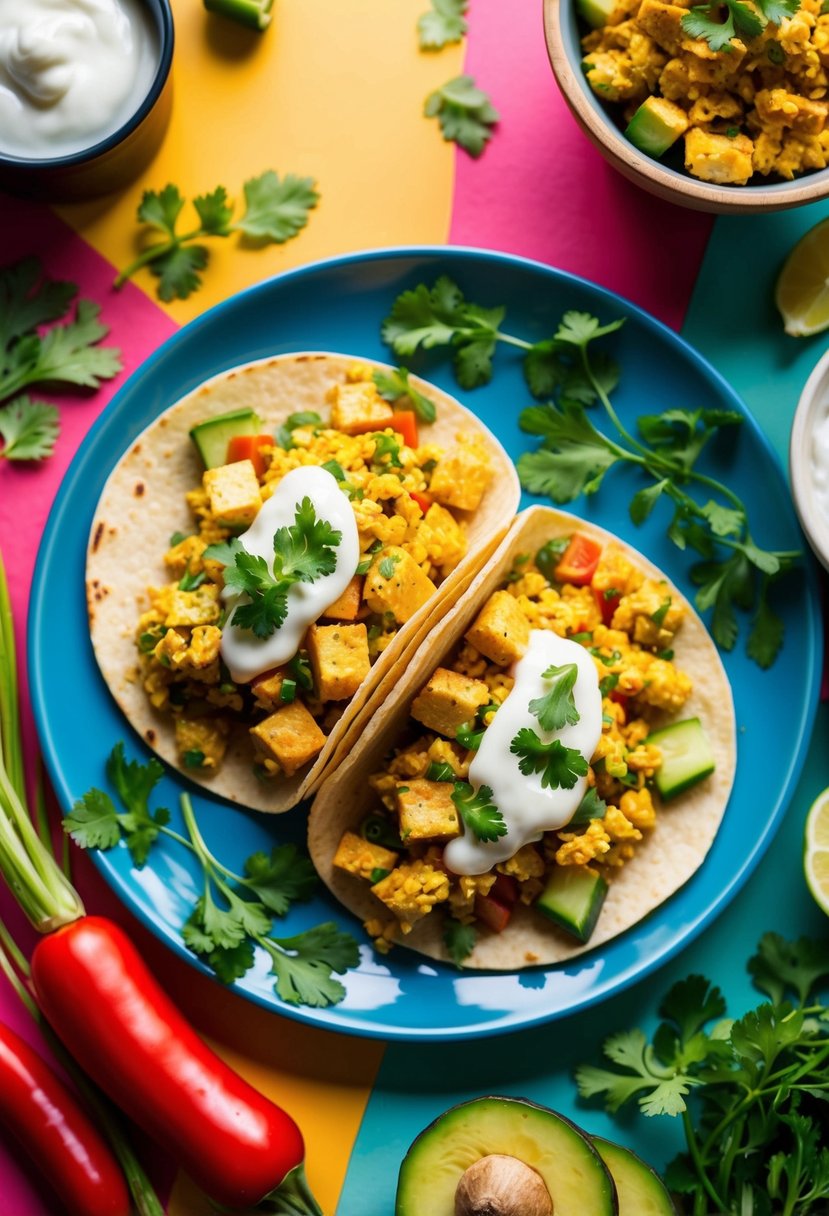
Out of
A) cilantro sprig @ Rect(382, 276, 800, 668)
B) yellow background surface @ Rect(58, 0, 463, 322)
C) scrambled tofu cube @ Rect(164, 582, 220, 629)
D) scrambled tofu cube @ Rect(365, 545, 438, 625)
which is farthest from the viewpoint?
yellow background surface @ Rect(58, 0, 463, 322)

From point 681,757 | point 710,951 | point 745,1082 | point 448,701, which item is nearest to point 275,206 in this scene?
point 448,701

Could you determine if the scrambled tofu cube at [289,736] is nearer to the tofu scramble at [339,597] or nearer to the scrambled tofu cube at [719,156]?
the tofu scramble at [339,597]

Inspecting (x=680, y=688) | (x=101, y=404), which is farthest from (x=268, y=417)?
(x=680, y=688)

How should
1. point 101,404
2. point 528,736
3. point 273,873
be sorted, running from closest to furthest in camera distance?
point 528,736
point 273,873
point 101,404

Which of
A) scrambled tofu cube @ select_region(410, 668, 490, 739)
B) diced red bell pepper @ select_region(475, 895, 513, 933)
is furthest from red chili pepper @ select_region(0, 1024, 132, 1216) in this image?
scrambled tofu cube @ select_region(410, 668, 490, 739)

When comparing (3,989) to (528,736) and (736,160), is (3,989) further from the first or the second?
(736,160)

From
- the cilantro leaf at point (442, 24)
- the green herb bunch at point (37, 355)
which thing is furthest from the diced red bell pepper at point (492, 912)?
the cilantro leaf at point (442, 24)

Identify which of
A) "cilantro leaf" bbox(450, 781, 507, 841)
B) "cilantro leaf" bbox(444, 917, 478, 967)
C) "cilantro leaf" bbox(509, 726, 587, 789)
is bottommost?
"cilantro leaf" bbox(444, 917, 478, 967)

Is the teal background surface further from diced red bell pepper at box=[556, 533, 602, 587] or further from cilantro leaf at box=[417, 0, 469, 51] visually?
cilantro leaf at box=[417, 0, 469, 51]
